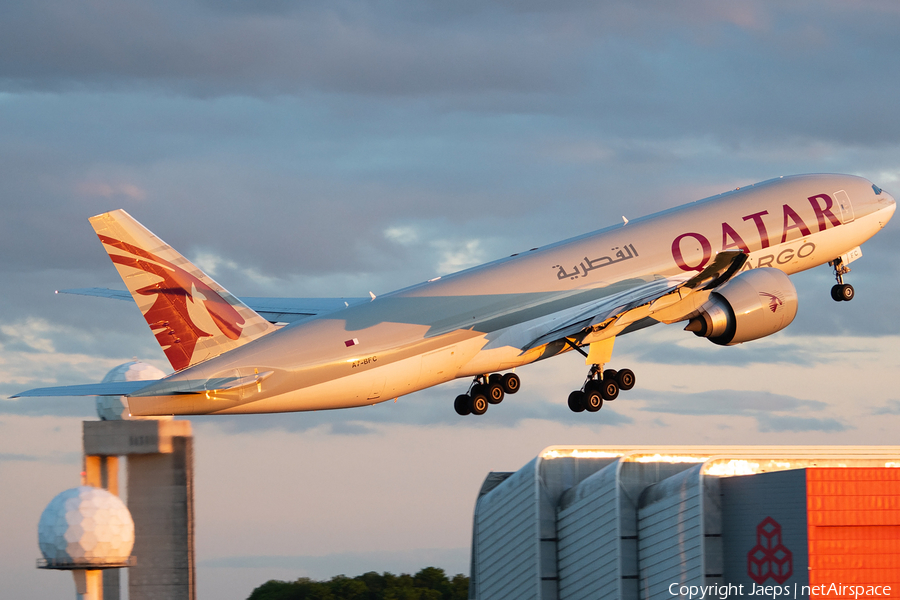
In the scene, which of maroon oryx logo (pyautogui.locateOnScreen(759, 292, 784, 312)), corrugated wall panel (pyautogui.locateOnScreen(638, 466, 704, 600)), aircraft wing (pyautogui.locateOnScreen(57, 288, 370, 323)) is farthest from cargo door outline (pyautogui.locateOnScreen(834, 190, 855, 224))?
aircraft wing (pyautogui.locateOnScreen(57, 288, 370, 323))

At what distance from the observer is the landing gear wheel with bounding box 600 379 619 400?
43.8 metres

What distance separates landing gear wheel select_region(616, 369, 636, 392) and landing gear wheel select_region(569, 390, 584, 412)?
1.47 metres

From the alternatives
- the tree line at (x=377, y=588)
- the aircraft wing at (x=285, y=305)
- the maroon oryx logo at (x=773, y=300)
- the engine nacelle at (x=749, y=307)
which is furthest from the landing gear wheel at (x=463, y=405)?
the tree line at (x=377, y=588)

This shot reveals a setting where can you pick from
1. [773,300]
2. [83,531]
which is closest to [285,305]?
[83,531]

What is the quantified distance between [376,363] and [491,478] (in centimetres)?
3249

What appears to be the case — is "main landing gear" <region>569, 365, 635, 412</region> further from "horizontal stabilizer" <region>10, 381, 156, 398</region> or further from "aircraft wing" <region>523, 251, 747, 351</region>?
"horizontal stabilizer" <region>10, 381, 156, 398</region>

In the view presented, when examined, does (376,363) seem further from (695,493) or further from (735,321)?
(695,493)

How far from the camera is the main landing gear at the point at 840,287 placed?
5166 cm

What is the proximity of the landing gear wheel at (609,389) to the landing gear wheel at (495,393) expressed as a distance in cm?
361

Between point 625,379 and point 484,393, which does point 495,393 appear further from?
point 625,379

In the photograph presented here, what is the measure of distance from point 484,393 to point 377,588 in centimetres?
5885

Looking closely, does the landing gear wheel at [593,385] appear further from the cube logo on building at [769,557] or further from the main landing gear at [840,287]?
the main landing gear at [840,287]

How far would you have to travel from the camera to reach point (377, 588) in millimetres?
99062

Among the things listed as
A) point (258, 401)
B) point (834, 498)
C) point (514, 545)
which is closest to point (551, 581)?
point (514, 545)
